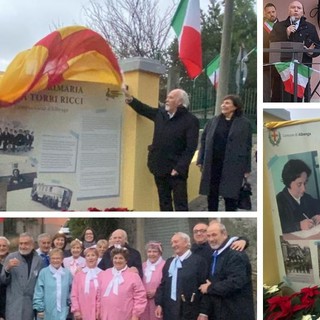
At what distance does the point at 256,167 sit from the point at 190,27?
1.92 ft

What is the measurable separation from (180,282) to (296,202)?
58 cm

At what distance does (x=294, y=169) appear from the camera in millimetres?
2549

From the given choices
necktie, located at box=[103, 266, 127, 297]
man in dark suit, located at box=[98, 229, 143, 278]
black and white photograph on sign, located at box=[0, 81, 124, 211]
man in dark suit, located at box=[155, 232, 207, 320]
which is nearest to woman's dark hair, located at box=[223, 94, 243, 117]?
black and white photograph on sign, located at box=[0, 81, 124, 211]

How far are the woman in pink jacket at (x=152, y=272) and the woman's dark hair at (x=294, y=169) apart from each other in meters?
0.60

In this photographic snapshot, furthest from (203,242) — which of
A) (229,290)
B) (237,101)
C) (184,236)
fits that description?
(237,101)

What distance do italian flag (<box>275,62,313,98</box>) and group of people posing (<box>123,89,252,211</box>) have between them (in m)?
0.29

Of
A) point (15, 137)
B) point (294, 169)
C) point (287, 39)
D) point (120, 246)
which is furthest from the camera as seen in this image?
point (287, 39)

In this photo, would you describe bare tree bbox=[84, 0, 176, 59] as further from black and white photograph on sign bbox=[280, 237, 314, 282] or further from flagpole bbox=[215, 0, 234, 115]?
black and white photograph on sign bbox=[280, 237, 314, 282]

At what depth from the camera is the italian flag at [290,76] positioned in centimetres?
256

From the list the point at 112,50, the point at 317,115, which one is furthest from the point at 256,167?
the point at 112,50

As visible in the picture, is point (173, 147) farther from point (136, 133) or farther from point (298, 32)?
point (298, 32)

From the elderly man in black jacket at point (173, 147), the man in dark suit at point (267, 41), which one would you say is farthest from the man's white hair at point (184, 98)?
the man in dark suit at point (267, 41)

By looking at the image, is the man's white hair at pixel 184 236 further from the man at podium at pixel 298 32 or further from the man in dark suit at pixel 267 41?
the man at podium at pixel 298 32

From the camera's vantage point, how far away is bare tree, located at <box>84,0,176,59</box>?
2.37 metres
